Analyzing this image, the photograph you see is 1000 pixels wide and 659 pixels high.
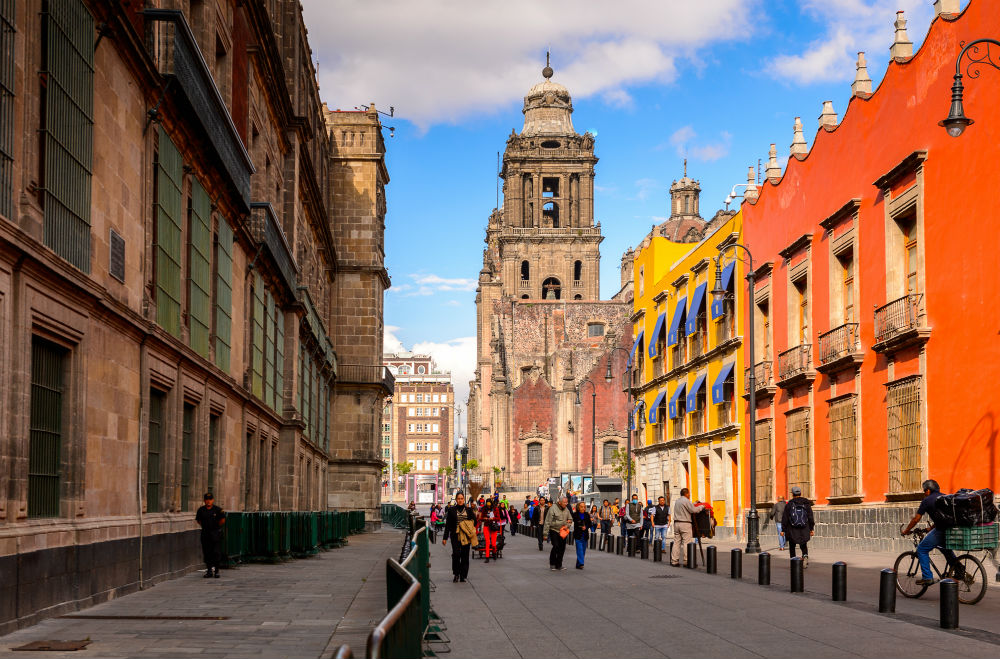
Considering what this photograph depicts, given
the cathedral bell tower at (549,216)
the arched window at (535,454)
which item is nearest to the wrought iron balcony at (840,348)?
the arched window at (535,454)

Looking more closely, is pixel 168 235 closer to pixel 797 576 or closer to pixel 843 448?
pixel 797 576

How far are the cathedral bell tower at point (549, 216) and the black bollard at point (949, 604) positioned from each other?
107m

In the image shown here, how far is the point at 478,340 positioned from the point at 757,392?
95.4 meters

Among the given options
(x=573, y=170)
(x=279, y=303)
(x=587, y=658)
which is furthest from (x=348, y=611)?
(x=573, y=170)

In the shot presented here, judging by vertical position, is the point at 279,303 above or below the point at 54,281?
above

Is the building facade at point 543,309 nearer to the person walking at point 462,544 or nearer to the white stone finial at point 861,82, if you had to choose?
the white stone finial at point 861,82

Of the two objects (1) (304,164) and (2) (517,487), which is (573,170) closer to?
(2) (517,487)

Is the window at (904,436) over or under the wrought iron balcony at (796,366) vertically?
under

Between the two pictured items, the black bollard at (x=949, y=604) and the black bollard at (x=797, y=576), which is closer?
the black bollard at (x=949, y=604)

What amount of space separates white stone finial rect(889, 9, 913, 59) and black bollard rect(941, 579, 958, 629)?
17.3 m

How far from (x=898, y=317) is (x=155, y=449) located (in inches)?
631

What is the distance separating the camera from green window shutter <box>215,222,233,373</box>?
22.9 metres

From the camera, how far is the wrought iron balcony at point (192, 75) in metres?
17.2

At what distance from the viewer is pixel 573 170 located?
408 feet
